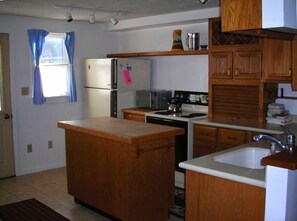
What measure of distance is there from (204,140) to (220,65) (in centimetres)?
97

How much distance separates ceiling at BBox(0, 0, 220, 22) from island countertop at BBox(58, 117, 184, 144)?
4.70 feet

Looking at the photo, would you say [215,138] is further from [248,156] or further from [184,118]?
[248,156]

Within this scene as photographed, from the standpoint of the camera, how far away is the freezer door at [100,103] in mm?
5452

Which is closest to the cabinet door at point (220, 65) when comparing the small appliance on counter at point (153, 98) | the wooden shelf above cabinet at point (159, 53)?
the wooden shelf above cabinet at point (159, 53)

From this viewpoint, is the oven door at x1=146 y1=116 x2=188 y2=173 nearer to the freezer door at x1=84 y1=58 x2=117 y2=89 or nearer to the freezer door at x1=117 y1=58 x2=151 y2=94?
the freezer door at x1=117 y1=58 x2=151 y2=94

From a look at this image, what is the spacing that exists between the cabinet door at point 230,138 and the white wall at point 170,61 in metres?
1.05

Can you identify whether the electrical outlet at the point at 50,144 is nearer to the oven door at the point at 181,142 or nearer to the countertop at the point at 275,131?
the oven door at the point at 181,142

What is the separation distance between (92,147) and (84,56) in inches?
104

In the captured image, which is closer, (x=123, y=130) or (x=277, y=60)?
(x=123, y=130)

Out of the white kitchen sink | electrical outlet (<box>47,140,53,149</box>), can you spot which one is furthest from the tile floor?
the white kitchen sink

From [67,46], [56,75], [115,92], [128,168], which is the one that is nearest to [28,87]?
[56,75]

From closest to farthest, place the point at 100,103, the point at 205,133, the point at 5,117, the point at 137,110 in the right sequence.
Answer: the point at 205,133, the point at 5,117, the point at 137,110, the point at 100,103

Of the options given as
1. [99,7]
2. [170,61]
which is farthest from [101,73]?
[99,7]

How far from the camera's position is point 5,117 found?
206 inches
